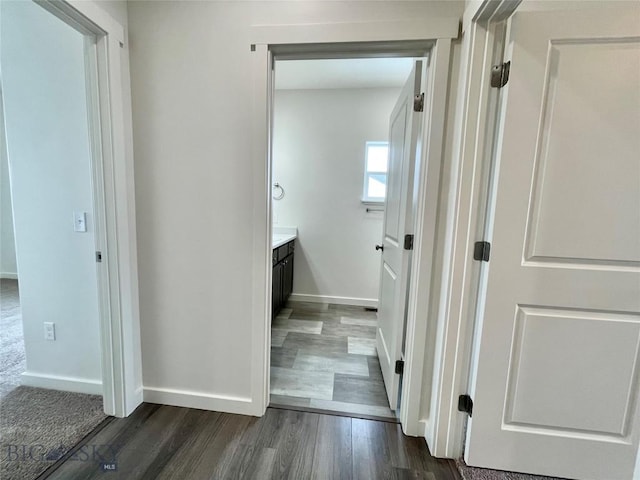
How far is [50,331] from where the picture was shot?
1691 millimetres

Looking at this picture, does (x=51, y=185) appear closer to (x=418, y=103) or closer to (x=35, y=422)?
(x=35, y=422)

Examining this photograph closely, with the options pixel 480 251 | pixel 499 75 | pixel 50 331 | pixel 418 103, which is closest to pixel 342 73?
pixel 418 103

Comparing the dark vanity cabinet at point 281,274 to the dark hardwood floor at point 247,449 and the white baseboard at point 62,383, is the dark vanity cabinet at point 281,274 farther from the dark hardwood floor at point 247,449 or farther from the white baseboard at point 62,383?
the white baseboard at point 62,383

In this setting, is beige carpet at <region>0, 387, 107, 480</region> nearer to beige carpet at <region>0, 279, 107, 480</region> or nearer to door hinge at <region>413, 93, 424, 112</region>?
beige carpet at <region>0, 279, 107, 480</region>

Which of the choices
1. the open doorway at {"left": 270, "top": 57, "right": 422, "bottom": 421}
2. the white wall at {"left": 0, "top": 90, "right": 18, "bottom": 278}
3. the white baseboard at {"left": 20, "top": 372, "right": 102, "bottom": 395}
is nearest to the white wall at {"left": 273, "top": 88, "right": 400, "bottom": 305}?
the open doorway at {"left": 270, "top": 57, "right": 422, "bottom": 421}

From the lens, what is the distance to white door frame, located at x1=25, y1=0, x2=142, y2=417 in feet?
4.33

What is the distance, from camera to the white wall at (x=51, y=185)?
1490mm

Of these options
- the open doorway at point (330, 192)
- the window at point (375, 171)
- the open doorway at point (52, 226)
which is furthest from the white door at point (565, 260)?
the window at point (375, 171)

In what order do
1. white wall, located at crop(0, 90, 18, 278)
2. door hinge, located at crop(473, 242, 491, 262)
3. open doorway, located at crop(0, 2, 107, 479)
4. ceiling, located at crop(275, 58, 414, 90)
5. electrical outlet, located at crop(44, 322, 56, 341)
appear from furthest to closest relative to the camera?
white wall, located at crop(0, 90, 18, 278) → ceiling, located at crop(275, 58, 414, 90) → electrical outlet, located at crop(44, 322, 56, 341) → open doorway, located at crop(0, 2, 107, 479) → door hinge, located at crop(473, 242, 491, 262)

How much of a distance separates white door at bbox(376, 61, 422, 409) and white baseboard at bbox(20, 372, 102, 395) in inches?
74.7

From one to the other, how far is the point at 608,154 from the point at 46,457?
2881mm

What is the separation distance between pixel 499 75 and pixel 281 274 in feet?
7.98

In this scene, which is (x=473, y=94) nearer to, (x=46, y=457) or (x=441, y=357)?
(x=441, y=357)

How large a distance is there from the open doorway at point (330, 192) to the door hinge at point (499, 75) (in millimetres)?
1840
